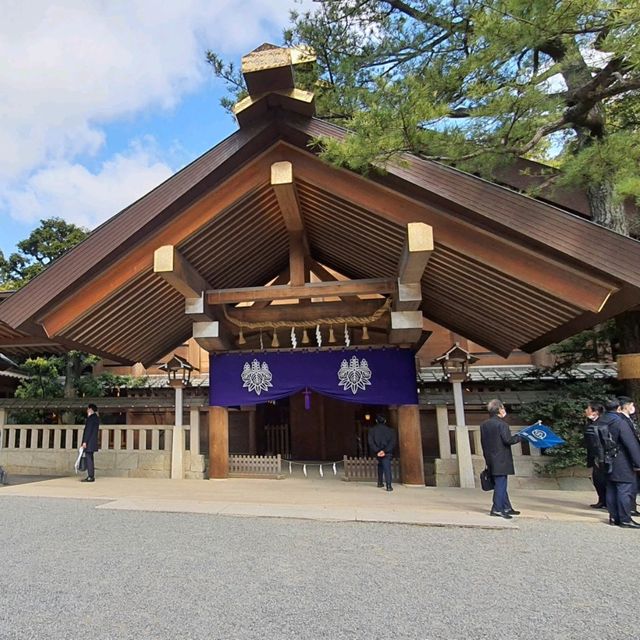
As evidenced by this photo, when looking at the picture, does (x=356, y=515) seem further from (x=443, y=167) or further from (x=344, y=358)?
(x=443, y=167)

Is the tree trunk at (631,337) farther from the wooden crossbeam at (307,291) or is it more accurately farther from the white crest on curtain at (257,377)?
the white crest on curtain at (257,377)

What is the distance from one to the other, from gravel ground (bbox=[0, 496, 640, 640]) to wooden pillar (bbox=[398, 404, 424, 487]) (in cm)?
299

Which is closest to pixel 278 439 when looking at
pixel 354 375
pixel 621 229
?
pixel 354 375

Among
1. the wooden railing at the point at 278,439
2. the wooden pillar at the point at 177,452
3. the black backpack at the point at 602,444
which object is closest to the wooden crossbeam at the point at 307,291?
the wooden pillar at the point at 177,452

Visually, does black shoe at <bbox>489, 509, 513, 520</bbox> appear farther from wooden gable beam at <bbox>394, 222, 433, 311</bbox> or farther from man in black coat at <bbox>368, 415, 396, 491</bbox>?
wooden gable beam at <bbox>394, 222, 433, 311</bbox>

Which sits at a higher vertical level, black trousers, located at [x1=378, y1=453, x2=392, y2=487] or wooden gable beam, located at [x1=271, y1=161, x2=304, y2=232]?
wooden gable beam, located at [x1=271, y1=161, x2=304, y2=232]

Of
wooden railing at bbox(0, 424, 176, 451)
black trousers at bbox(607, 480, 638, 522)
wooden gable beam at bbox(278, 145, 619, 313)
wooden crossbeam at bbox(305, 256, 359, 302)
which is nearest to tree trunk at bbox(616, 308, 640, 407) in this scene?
wooden gable beam at bbox(278, 145, 619, 313)

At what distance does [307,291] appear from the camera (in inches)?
287

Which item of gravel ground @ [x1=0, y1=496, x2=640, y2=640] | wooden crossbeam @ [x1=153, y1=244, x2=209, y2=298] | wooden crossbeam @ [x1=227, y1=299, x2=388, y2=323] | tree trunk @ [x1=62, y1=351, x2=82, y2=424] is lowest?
gravel ground @ [x1=0, y1=496, x2=640, y2=640]

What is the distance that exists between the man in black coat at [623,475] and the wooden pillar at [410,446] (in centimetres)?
320

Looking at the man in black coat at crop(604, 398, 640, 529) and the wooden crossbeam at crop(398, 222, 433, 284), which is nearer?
the man in black coat at crop(604, 398, 640, 529)

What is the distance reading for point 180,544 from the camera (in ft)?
13.0

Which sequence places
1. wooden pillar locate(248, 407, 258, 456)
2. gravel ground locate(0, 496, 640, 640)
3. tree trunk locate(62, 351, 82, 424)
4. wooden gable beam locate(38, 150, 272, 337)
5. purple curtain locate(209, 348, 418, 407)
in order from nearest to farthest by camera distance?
gravel ground locate(0, 496, 640, 640) → wooden gable beam locate(38, 150, 272, 337) → purple curtain locate(209, 348, 418, 407) → tree trunk locate(62, 351, 82, 424) → wooden pillar locate(248, 407, 258, 456)

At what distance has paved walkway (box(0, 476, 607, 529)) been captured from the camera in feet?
16.1
